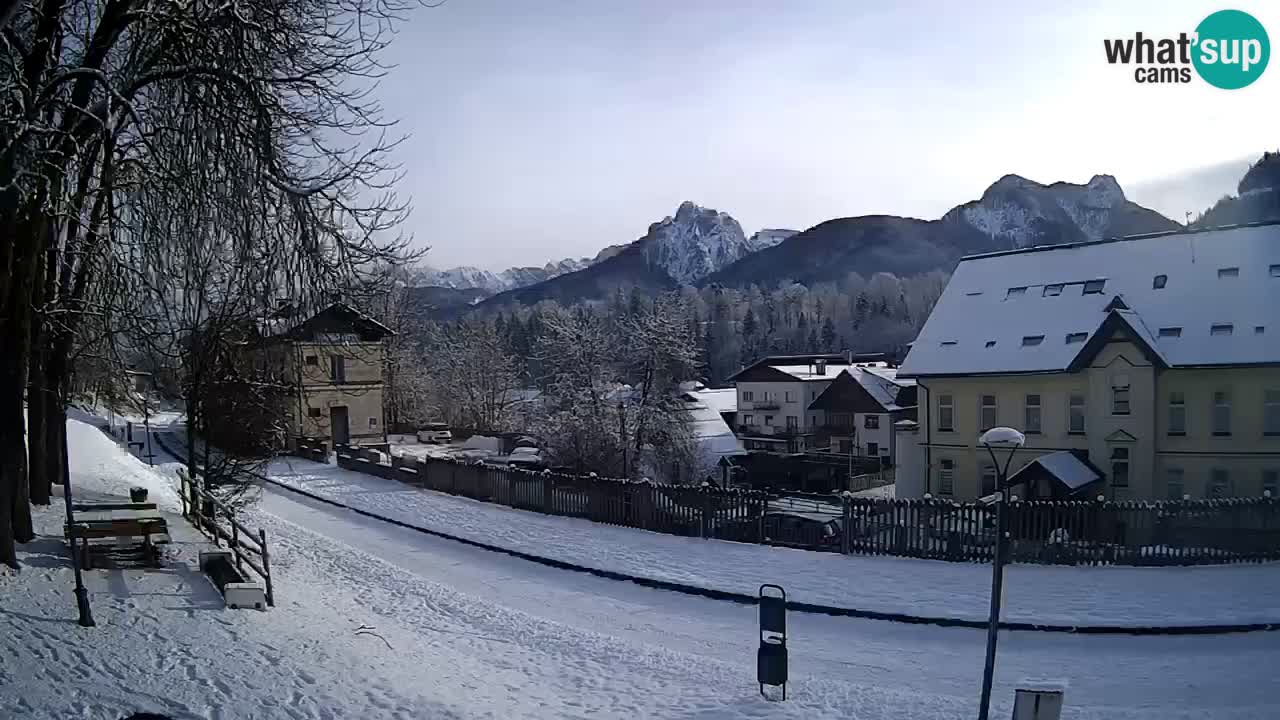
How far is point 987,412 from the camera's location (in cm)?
2895

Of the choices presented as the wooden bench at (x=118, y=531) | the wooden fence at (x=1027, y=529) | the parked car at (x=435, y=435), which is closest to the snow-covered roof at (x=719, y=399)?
the parked car at (x=435, y=435)

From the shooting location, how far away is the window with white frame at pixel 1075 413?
2695 centimetres

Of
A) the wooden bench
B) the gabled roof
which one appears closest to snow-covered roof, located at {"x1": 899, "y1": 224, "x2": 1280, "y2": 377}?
the gabled roof

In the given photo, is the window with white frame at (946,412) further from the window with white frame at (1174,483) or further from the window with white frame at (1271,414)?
the window with white frame at (1271,414)

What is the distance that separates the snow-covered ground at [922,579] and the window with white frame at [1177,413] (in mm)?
10259

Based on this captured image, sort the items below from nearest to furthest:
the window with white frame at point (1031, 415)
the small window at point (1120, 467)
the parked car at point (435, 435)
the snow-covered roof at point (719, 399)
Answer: the small window at point (1120, 467) < the window with white frame at point (1031, 415) < the parked car at point (435, 435) < the snow-covered roof at point (719, 399)

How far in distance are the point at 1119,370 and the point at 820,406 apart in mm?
31749

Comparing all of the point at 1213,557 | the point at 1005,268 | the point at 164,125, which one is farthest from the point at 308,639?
the point at 1005,268

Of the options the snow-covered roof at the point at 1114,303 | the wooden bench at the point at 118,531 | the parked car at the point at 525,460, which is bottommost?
→ the parked car at the point at 525,460

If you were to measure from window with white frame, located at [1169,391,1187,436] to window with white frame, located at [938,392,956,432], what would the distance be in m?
6.60

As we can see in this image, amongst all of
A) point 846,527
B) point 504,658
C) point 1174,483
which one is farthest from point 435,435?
point 504,658

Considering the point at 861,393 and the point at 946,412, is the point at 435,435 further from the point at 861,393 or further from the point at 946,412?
the point at 946,412

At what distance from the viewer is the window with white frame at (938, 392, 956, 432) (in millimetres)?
29766

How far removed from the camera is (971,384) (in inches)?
1155
